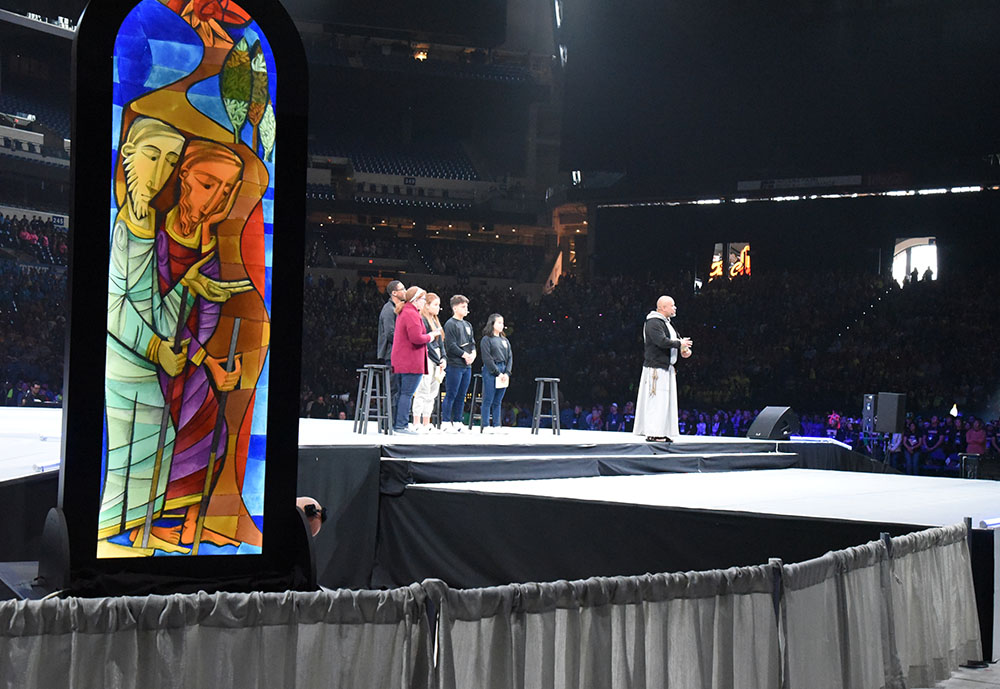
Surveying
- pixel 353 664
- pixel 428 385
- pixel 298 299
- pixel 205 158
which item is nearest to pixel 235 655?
pixel 353 664

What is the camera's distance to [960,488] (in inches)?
377

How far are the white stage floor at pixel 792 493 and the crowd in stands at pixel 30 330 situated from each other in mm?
13078

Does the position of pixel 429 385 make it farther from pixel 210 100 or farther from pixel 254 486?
pixel 210 100

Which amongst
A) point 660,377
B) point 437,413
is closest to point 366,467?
point 437,413

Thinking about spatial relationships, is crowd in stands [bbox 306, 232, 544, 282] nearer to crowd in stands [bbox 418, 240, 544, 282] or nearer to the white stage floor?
crowd in stands [bbox 418, 240, 544, 282]

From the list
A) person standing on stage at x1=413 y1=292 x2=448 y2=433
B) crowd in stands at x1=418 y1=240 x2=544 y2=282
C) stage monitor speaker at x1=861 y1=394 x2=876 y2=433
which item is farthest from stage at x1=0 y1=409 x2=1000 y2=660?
crowd in stands at x1=418 y1=240 x2=544 y2=282

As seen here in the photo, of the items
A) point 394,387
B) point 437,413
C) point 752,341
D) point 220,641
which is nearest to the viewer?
point 220,641

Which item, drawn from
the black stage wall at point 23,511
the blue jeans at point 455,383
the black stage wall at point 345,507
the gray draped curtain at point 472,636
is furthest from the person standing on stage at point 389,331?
the gray draped curtain at point 472,636

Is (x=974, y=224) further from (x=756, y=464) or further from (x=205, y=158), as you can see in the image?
(x=205, y=158)

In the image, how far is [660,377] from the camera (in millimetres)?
10922

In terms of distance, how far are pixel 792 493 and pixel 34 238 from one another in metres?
18.0

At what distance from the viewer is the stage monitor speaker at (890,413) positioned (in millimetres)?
14695

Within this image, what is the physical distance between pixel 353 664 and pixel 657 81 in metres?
20.7

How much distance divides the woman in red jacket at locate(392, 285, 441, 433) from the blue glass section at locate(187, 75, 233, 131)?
5.97 m
